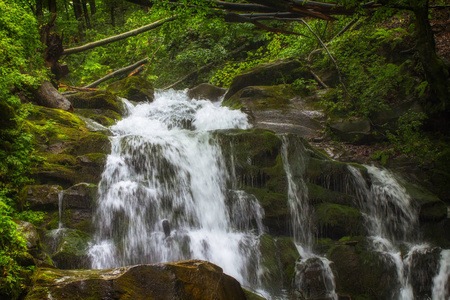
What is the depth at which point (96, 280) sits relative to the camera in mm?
3180

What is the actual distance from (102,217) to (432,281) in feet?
21.7

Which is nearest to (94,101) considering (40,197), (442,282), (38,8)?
(38,8)

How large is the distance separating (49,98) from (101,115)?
190cm

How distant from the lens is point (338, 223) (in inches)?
273

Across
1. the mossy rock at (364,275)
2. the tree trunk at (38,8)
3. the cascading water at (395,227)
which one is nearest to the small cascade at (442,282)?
the cascading water at (395,227)

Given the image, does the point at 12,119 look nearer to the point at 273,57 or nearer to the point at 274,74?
the point at 274,74

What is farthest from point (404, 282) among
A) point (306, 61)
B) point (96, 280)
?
point (306, 61)

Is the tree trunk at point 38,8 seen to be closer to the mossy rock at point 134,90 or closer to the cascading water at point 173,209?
the mossy rock at point 134,90

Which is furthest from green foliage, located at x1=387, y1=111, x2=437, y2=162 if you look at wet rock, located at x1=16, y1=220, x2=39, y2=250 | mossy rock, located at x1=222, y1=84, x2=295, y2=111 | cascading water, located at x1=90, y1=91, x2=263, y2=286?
wet rock, located at x1=16, y1=220, x2=39, y2=250

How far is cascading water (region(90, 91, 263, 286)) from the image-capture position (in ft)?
19.7

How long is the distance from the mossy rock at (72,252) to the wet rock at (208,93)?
10.5 m

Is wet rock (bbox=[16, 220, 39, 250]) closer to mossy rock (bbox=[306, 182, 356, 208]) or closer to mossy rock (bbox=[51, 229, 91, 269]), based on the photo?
mossy rock (bbox=[51, 229, 91, 269])

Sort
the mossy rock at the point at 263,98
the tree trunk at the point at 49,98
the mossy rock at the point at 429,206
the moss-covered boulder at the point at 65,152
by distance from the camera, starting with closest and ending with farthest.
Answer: the moss-covered boulder at the point at 65,152
the mossy rock at the point at 429,206
the tree trunk at the point at 49,98
the mossy rock at the point at 263,98

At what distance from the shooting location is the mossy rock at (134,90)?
45.2 ft
